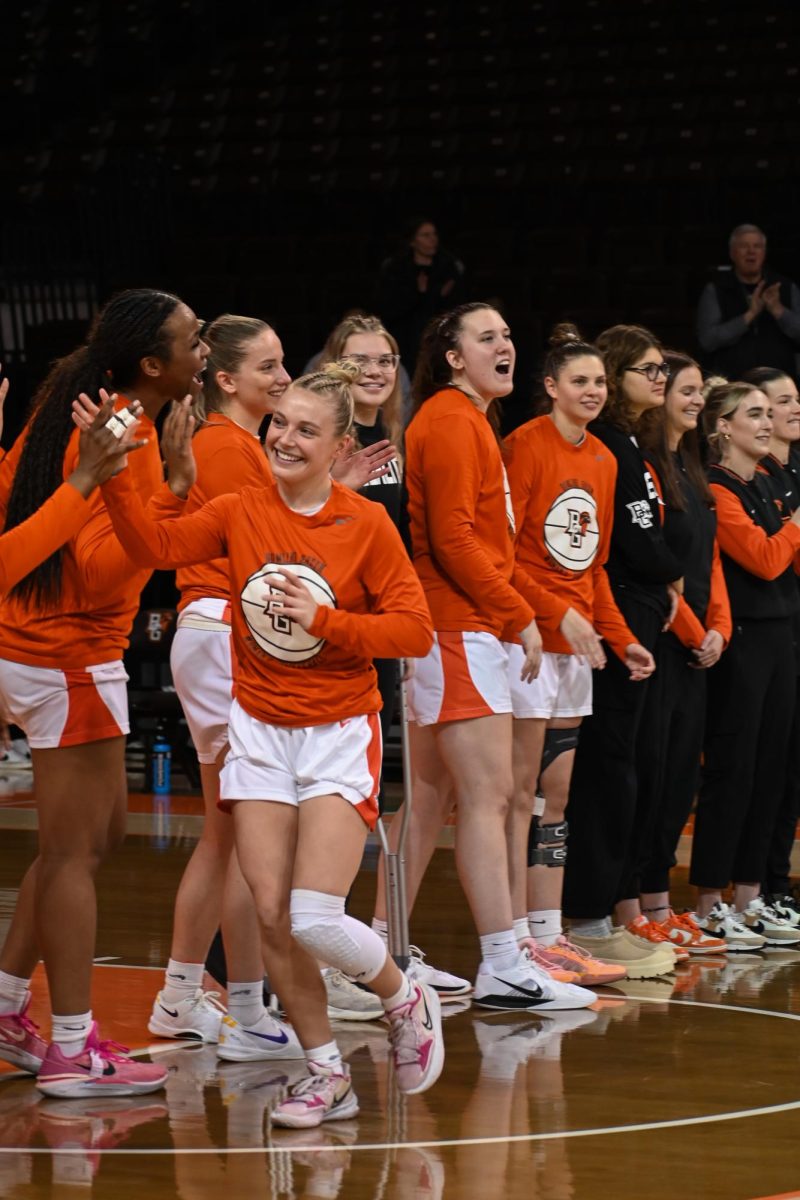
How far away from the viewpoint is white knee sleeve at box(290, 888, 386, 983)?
364 centimetres

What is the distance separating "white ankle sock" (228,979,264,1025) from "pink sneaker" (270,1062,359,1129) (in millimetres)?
520

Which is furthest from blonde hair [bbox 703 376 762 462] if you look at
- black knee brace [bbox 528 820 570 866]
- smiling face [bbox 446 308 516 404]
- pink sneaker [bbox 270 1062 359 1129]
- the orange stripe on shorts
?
pink sneaker [bbox 270 1062 359 1129]

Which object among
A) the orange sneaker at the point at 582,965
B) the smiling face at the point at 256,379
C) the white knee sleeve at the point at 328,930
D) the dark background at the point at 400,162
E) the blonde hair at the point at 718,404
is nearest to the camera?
→ the white knee sleeve at the point at 328,930

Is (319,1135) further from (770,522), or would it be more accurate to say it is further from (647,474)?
(770,522)

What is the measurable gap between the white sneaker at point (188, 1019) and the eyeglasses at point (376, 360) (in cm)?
168

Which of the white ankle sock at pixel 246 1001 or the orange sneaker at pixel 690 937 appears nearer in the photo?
the white ankle sock at pixel 246 1001

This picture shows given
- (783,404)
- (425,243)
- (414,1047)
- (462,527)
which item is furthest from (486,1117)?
(425,243)

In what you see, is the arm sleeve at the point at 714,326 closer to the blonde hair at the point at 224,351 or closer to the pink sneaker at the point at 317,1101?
the blonde hair at the point at 224,351

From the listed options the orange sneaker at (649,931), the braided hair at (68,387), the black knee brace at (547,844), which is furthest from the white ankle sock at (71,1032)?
the orange sneaker at (649,931)

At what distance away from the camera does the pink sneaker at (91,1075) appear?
12.8 ft

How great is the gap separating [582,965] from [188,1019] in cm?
129

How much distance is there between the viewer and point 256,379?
4551mm

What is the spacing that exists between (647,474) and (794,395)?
1060 mm

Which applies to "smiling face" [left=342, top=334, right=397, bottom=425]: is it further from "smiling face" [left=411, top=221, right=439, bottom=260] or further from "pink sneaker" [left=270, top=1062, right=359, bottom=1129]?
"smiling face" [left=411, top=221, right=439, bottom=260]
